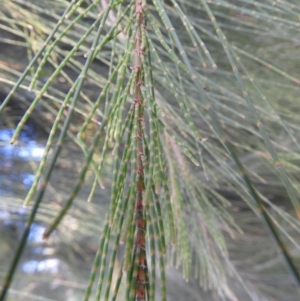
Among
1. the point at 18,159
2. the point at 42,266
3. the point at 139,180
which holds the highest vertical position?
the point at 18,159

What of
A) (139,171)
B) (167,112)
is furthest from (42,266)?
(139,171)

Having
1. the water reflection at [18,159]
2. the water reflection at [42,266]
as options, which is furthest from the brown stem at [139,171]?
the water reflection at [42,266]

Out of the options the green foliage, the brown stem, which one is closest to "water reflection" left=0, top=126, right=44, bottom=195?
the green foliage

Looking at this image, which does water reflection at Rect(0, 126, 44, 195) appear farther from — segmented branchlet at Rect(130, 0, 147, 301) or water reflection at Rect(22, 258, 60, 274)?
segmented branchlet at Rect(130, 0, 147, 301)

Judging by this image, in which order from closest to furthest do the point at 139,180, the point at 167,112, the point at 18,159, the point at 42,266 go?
the point at 139,180, the point at 167,112, the point at 18,159, the point at 42,266

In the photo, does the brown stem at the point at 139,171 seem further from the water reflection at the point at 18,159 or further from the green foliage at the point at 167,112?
the water reflection at the point at 18,159

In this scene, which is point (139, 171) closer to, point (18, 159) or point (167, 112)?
point (167, 112)

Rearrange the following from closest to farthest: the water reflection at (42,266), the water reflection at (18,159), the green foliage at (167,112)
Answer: the green foliage at (167,112), the water reflection at (18,159), the water reflection at (42,266)

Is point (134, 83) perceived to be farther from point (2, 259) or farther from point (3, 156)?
point (2, 259)
